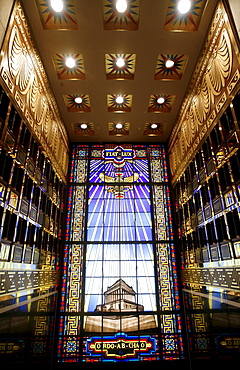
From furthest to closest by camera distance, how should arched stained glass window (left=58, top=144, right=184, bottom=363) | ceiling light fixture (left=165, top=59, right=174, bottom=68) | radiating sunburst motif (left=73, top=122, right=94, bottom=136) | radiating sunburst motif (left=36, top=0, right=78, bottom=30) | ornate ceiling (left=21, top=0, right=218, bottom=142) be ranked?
radiating sunburst motif (left=73, top=122, right=94, bottom=136) → arched stained glass window (left=58, top=144, right=184, bottom=363) → ceiling light fixture (left=165, top=59, right=174, bottom=68) → ornate ceiling (left=21, top=0, right=218, bottom=142) → radiating sunburst motif (left=36, top=0, right=78, bottom=30)

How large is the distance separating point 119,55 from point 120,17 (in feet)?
2.67

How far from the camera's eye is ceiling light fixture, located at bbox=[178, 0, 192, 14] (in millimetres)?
4221

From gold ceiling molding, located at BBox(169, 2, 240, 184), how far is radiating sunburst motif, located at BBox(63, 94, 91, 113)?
2.68m

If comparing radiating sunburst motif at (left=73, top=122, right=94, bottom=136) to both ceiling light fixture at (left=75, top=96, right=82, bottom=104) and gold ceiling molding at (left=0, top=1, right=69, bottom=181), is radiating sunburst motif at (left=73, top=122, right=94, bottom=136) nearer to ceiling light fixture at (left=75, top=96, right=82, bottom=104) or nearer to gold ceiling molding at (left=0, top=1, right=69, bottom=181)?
gold ceiling molding at (left=0, top=1, right=69, bottom=181)

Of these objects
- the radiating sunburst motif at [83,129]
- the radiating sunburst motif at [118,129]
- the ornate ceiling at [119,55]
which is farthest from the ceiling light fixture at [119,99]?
the radiating sunburst motif at [83,129]

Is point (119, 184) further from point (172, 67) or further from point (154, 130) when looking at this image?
point (172, 67)

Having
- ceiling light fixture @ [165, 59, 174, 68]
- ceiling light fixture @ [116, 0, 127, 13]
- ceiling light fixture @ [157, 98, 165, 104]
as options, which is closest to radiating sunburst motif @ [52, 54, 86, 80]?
ceiling light fixture @ [116, 0, 127, 13]

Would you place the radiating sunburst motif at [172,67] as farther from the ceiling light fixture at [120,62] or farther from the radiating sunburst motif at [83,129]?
the radiating sunburst motif at [83,129]

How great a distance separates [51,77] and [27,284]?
15.3 ft

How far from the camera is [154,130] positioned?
7746mm

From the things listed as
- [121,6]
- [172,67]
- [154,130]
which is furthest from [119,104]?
[121,6]

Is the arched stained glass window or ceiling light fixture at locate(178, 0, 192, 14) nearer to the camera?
ceiling light fixture at locate(178, 0, 192, 14)

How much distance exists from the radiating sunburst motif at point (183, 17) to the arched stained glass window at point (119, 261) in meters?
4.11

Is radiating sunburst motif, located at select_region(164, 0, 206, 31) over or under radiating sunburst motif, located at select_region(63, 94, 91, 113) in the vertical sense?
over
